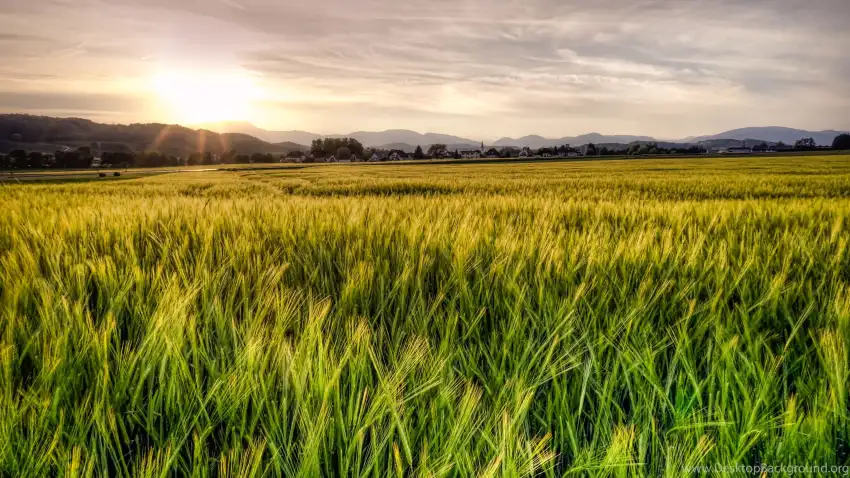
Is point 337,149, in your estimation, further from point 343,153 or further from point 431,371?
point 431,371

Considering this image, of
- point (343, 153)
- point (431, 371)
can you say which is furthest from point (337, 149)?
point (431, 371)

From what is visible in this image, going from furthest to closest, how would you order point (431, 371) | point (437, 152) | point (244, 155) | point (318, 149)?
point (318, 149), point (437, 152), point (244, 155), point (431, 371)

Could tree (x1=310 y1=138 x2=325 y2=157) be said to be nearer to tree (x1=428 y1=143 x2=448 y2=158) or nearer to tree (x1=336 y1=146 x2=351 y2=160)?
tree (x1=336 y1=146 x2=351 y2=160)

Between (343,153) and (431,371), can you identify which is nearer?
(431,371)

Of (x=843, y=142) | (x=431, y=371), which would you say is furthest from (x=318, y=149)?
(x=431, y=371)

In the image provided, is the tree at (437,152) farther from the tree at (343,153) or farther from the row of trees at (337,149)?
the tree at (343,153)

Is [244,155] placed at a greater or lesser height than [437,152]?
lesser

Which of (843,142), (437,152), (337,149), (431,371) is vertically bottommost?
(431,371)

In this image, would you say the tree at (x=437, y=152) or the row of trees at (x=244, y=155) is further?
the tree at (x=437, y=152)

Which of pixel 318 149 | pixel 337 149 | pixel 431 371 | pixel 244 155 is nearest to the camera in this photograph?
pixel 431 371

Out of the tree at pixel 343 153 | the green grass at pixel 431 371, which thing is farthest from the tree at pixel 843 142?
the green grass at pixel 431 371

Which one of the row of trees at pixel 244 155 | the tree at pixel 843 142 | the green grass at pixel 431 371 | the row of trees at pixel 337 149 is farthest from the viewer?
the row of trees at pixel 337 149

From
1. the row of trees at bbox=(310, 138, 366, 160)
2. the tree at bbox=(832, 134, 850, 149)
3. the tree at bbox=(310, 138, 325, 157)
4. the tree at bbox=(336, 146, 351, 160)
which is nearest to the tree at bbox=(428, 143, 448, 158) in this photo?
the row of trees at bbox=(310, 138, 366, 160)

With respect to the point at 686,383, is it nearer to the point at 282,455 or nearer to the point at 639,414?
the point at 639,414
